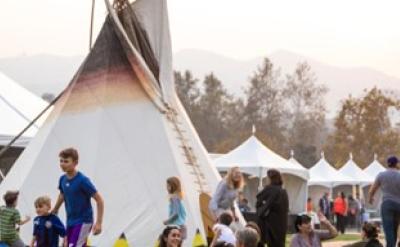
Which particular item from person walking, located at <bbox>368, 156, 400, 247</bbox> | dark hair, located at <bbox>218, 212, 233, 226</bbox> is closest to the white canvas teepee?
dark hair, located at <bbox>218, 212, 233, 226</bbox>

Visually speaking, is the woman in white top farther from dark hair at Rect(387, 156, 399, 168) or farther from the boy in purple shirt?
the boy in purple shirt

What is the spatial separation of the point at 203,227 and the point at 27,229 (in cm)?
258

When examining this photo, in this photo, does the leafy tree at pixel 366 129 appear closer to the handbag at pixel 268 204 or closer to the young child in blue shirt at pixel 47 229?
Result: the handbag at pixel 268 204

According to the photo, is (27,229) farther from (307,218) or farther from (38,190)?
(307,218)

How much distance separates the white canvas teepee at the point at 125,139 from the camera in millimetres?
13211

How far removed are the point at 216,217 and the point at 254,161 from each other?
56.6 feet

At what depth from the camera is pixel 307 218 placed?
9531 mm

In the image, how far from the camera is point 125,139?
13711 mm

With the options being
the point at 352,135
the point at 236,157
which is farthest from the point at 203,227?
the point at 352,135

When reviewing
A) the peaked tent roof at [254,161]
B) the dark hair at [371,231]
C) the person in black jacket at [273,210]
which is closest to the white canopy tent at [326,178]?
the peaked tent roof at [254,161]

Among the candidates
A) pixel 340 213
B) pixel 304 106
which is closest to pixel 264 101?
pixel 304 106

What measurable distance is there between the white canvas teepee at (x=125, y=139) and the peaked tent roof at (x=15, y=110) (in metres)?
3.86

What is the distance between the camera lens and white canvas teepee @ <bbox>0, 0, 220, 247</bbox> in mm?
13211

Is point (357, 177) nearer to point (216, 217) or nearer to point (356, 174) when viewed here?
point (356, 174)
